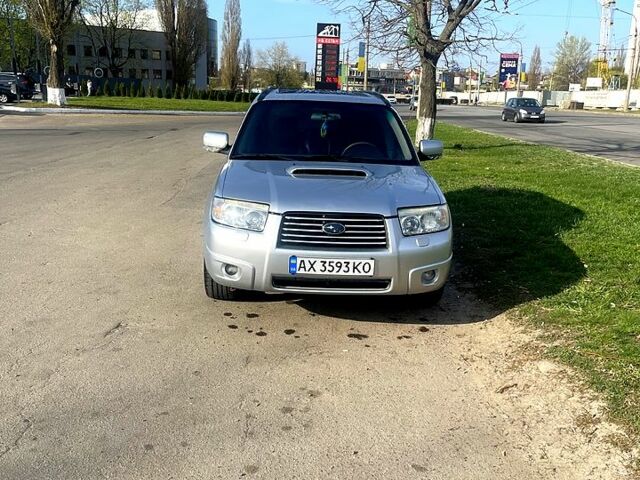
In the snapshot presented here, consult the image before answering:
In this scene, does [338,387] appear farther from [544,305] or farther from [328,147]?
[328,147]

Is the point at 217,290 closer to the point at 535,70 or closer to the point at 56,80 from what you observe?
the point at 56,80

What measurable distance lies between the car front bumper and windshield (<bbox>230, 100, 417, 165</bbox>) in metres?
1.25

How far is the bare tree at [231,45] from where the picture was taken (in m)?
70.9

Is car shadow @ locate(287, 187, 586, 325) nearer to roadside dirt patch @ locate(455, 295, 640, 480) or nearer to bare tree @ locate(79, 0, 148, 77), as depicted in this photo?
roadside dirt patch @ locate(455, 295, 640, 480)

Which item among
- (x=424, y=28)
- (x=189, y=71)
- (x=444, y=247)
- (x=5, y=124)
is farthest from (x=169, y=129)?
(x=189, y=71)

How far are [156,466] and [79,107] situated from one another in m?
33.1

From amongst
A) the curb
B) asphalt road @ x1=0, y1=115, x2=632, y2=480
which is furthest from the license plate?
the curb

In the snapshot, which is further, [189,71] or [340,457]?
[189,71]

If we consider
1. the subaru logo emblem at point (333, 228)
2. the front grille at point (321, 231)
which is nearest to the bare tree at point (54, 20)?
the front grille at point (321, 231)

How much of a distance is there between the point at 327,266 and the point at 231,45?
236 ft

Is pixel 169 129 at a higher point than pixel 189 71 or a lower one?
lower

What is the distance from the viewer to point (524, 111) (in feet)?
112

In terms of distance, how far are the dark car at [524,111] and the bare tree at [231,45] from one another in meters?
41.3

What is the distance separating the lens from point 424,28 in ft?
46.0
